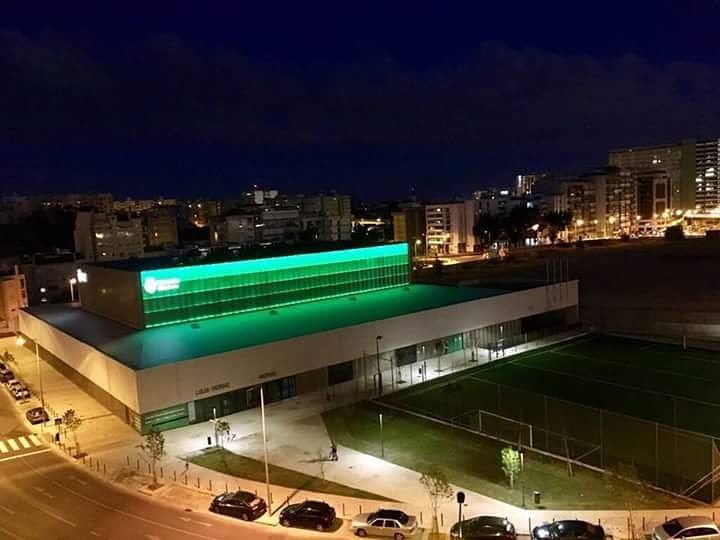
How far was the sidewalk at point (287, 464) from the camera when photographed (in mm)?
19656

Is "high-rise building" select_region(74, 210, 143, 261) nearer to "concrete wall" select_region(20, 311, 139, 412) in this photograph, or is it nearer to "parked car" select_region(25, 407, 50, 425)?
"concrete wall" select_region(20, 311, 139, 412)

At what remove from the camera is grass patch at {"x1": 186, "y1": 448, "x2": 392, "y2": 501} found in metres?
22.1

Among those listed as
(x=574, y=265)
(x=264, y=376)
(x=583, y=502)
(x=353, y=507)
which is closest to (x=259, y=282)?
(x=264, y=376)

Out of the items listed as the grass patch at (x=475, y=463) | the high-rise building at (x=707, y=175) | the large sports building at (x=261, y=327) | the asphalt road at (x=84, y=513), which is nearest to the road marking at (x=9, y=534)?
the asphalt road at (x=84, y=513)

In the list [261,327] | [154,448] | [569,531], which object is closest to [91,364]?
[261,327]

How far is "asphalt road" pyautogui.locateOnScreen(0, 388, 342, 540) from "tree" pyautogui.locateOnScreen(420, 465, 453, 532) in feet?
11.3

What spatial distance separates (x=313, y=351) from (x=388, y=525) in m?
16.1

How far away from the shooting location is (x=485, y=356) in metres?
40.8

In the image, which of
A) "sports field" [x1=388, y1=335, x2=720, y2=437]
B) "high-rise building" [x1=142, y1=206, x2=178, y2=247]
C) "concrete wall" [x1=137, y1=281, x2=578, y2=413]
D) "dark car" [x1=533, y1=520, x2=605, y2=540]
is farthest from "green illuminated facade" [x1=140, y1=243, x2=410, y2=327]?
"high-rise building" [x1=142, y1=206, x2=178, y2=247]

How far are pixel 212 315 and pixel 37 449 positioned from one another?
15.1 meters

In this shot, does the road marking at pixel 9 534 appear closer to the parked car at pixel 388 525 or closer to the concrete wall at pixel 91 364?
the concrete wall at pixel 91 364

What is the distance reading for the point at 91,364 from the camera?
110ft

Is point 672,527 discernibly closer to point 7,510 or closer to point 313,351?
point 313,351

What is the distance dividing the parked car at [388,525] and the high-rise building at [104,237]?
76832 millimetres
